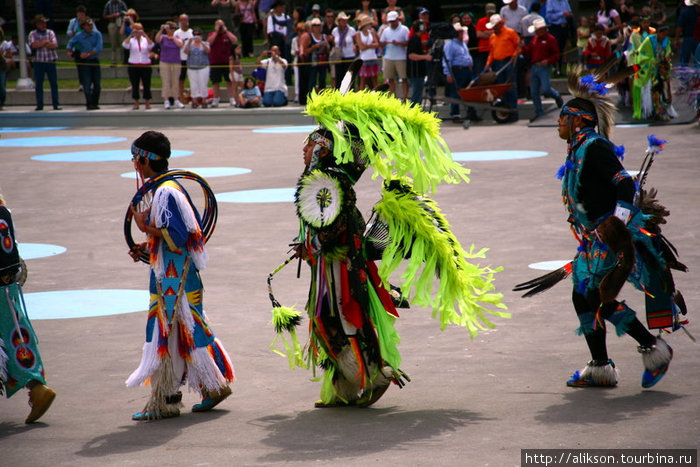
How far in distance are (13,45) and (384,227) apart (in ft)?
79.2

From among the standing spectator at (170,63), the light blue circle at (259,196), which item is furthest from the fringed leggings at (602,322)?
the standing spectator at (170,63)

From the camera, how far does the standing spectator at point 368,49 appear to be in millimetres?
21094

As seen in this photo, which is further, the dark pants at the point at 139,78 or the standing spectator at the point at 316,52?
the dark pants at the point at 139,78

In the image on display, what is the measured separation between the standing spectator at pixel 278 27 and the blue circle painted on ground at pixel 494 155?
29.4ft

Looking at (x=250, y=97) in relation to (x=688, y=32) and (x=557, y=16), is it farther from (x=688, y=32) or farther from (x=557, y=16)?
(x=688, y=32)

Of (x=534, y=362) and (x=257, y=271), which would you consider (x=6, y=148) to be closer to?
(x=257, y=271)

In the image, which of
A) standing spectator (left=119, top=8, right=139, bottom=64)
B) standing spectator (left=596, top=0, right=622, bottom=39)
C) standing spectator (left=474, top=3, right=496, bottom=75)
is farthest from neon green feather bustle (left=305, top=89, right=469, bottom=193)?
standing spectator (left=119, top=8, right=139, bottom=64)

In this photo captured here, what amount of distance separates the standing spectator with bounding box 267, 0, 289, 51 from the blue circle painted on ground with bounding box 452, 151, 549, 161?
8972 millimetres

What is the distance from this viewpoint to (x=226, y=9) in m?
28.8

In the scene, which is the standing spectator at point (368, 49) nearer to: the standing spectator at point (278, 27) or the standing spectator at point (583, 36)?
the standing spectator at point (278, 27)

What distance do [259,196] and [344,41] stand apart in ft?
32.3

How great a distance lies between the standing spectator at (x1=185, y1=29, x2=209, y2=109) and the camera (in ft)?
72.5

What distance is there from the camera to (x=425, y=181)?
5496 millimetres

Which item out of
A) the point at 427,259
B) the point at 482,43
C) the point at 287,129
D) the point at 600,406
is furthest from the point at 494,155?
the point at 600,406
